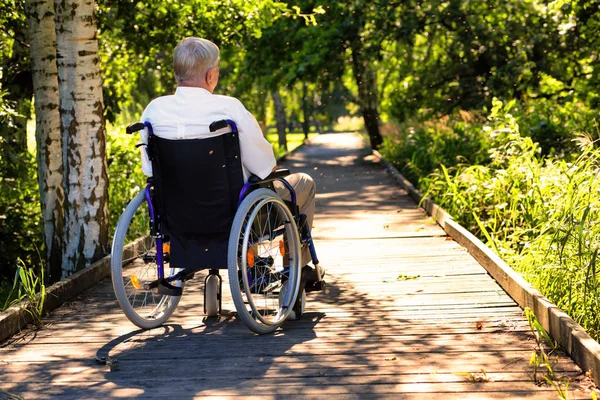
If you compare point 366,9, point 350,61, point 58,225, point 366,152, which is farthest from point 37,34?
point 366,152

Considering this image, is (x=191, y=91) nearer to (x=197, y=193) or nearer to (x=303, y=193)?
(x=197, y=193)

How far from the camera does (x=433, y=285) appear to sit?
6156mm

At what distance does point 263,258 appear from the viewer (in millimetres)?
4984

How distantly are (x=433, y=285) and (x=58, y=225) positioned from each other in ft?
11.6

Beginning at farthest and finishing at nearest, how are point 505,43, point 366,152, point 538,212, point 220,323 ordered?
point 366,152, point 505,43, point 538,212, point 220,323

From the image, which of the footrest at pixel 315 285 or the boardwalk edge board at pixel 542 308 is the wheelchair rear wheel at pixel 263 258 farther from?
the boardwalk edge board at pixel 542 308

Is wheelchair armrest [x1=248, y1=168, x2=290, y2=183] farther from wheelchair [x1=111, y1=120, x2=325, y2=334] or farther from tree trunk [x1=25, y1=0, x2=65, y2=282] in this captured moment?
tree trunk [x1=25, y1=0, x2=65, y2=282]

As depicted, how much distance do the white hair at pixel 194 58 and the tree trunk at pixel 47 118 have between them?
3.50m

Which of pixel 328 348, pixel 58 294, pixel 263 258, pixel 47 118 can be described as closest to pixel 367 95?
pixel 47 118

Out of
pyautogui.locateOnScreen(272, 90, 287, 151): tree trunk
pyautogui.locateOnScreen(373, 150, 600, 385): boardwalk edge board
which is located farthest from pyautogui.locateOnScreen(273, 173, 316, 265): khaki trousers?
pyautogui.locateOnScreen(272, 90, 287, 151): tree trunk

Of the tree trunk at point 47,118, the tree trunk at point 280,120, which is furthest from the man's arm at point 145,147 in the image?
the tree trunk at point 280,120

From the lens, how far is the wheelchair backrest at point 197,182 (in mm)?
4738

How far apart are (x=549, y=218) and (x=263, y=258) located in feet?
8.22

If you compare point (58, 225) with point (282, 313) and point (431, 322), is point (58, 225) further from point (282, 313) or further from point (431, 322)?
point (431, 322)
